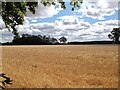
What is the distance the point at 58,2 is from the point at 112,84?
1053 cm

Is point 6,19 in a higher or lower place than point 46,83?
higher

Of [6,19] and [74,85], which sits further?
[74,85]

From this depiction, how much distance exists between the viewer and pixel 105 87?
13781 millimetres

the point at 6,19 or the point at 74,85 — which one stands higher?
the point at 6,19

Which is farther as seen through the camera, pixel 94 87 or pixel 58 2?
pixel 94 87

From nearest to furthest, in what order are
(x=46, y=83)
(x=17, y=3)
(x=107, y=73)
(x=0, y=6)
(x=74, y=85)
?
1. (x=0, y=6)
2. (x=17, y=3)
3. (x=74, y=85)
4. (x=46, y=83)
5. (x=107, y=73)

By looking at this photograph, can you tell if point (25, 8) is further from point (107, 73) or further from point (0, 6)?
point (107, 73)

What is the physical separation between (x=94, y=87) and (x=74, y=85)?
1.00m

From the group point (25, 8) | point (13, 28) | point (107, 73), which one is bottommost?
point (107, 73)

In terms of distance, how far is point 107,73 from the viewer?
61.0 feet

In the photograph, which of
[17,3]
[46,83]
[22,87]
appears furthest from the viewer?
[46,83]

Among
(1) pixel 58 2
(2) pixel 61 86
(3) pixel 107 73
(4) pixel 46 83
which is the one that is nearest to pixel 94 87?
(2) pixel 61 86

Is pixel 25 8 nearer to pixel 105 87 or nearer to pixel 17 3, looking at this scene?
pixel 17 3

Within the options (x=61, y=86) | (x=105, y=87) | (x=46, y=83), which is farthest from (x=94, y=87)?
(x=46, y=83)
